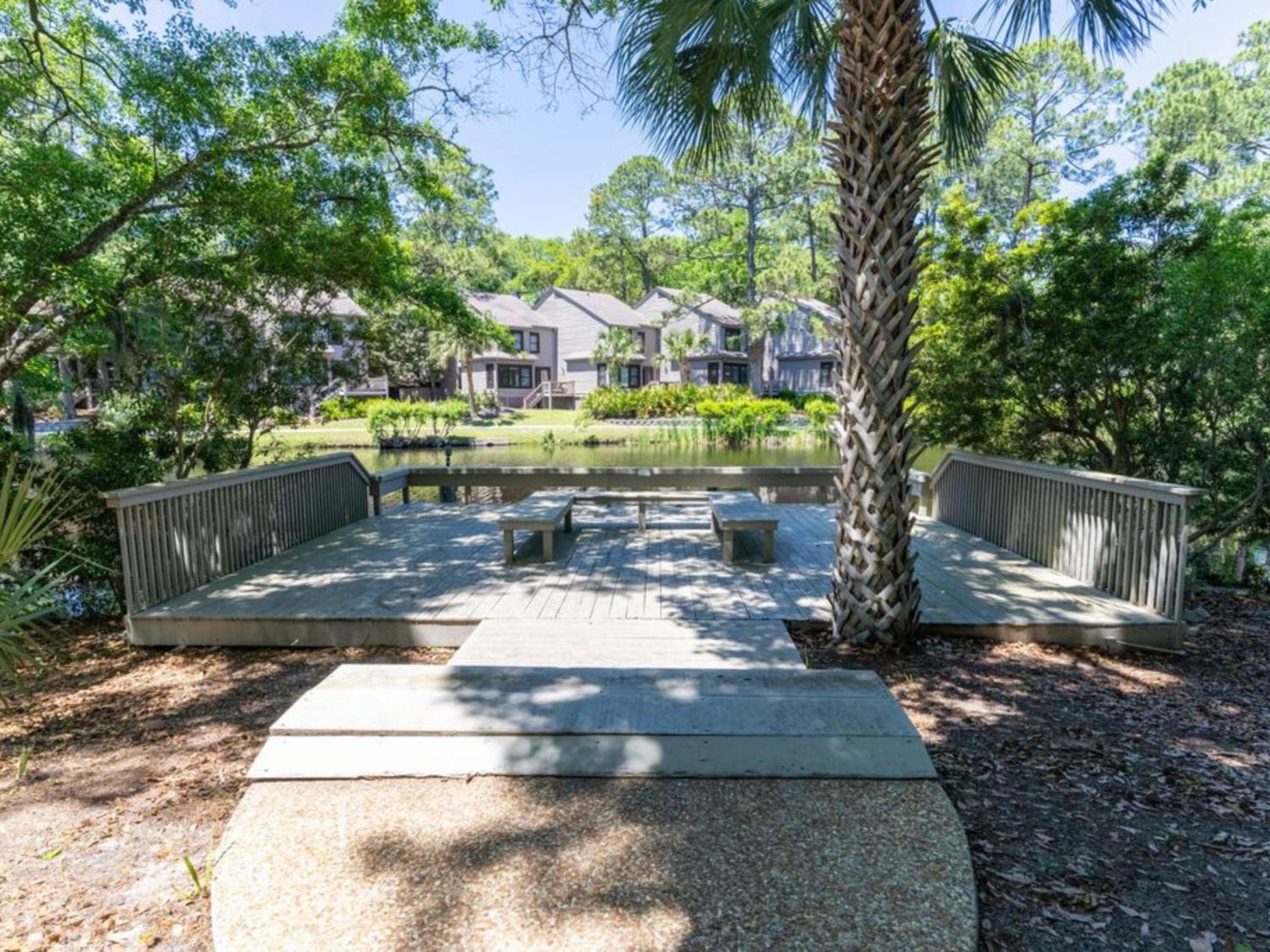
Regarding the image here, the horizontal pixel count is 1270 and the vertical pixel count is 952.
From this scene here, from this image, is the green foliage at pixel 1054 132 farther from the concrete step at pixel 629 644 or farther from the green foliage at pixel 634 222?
the concrete step at pixel 629 644

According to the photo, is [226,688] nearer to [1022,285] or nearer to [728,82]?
[728,82]

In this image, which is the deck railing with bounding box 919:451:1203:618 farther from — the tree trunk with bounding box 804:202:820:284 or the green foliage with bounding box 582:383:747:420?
the tree trunk with bounding box 804:202:820:284

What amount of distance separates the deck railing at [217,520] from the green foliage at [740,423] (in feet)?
55.6

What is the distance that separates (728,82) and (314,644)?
4.93 metres

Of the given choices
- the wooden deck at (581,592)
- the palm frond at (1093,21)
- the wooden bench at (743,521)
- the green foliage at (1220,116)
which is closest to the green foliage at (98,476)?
the wooden deck at (581,592)

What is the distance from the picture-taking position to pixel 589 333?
1463 inches

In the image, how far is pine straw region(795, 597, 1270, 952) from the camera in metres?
2.12

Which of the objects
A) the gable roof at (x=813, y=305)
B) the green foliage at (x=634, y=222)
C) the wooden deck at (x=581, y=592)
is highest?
the green foliage at (x=634, y=222)

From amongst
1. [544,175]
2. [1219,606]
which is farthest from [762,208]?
[1219,606]

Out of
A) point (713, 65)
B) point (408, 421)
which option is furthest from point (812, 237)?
point (713, 65)

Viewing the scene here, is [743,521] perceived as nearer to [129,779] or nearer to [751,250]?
[129,779]

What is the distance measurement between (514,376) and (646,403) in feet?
37.3

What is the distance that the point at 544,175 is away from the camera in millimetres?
17812

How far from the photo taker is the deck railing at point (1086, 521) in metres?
4.57
